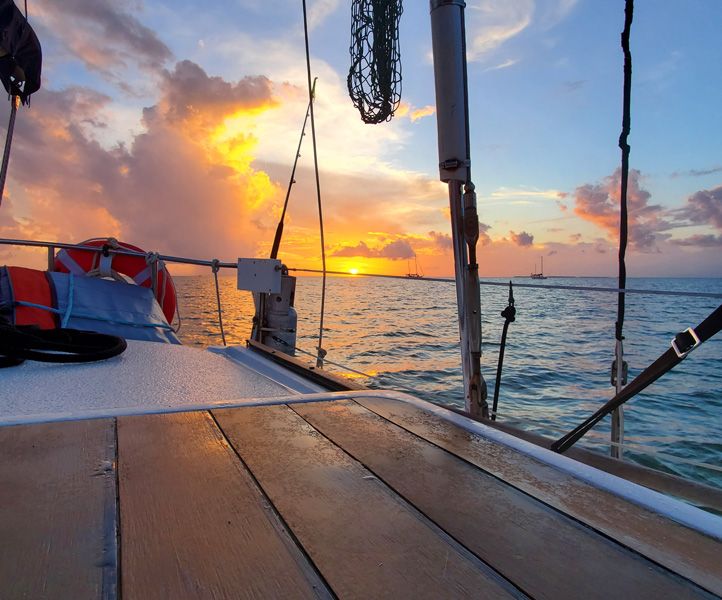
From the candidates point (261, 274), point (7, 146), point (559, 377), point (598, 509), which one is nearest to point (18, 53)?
point (7, 146)

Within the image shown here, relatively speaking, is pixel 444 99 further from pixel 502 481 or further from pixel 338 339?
pixel 338 339

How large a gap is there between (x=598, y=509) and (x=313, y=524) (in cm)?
55

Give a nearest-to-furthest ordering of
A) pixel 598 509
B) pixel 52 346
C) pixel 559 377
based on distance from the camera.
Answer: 1. pixel 598 509
2. pixel 52 346
3. pixel 559 377

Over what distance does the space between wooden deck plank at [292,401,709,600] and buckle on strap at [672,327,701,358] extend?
479 millimetres

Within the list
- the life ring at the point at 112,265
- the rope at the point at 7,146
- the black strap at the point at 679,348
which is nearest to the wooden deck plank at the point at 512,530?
the black strap at the point at 679,348

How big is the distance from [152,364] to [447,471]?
2.10 meters

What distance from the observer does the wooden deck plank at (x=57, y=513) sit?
2.21 ft

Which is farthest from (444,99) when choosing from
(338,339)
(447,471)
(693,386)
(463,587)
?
(338,339)

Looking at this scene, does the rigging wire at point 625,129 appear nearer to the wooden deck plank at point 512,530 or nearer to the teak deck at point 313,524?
the teak deck at point 313,524

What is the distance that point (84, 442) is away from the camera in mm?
1212

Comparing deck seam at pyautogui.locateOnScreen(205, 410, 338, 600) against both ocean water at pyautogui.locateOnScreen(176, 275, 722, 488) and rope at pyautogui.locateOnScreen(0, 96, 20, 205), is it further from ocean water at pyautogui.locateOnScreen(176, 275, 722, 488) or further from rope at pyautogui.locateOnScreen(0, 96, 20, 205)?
rope at pyautogui.locateOnScreen(0, 96, 20, 205)

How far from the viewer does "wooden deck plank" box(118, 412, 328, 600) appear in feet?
2.22

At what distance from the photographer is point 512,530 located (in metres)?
0.85

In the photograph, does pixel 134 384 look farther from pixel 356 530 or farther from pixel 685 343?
pixel 685 343
